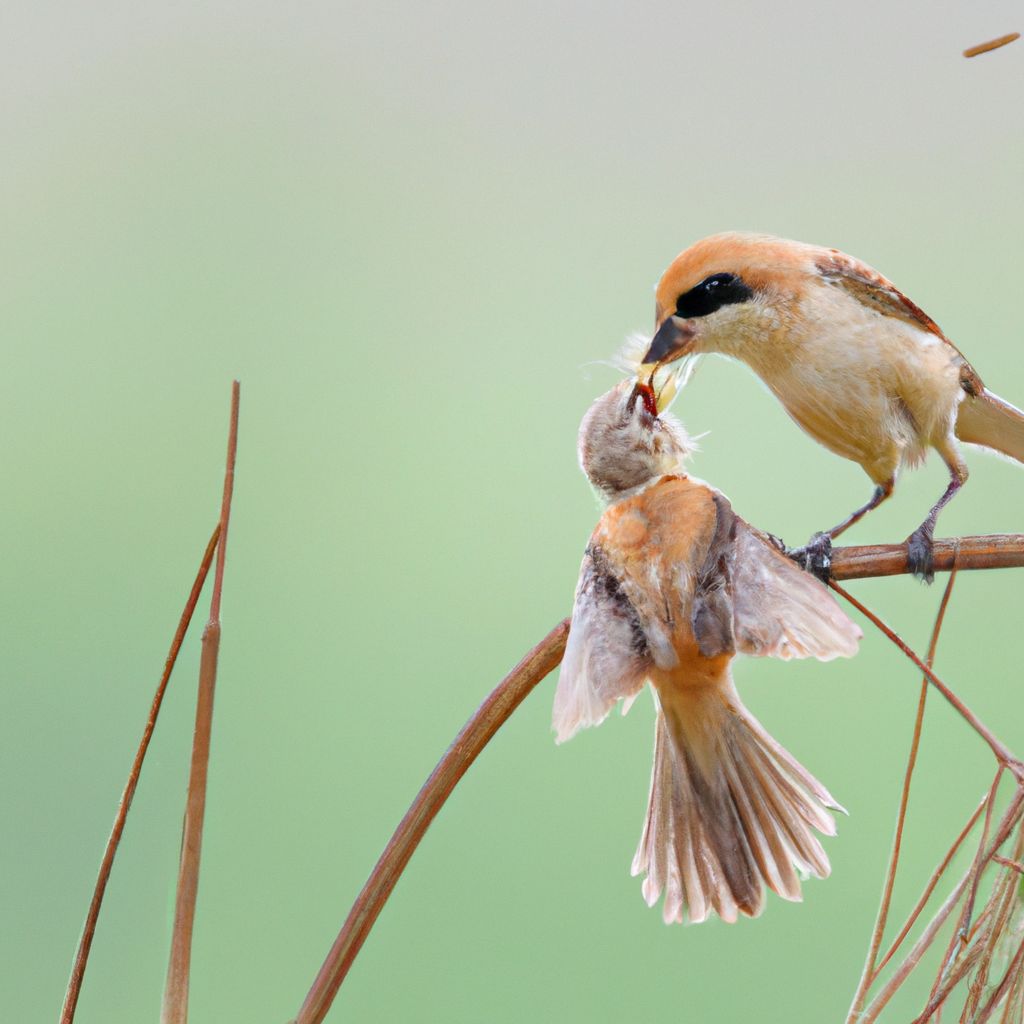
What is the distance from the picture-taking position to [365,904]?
0.44 m

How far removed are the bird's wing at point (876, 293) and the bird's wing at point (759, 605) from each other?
271 mm

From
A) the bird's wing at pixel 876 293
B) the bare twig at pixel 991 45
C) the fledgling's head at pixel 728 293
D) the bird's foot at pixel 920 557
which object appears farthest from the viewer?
the bird's wing at pixel 876 293

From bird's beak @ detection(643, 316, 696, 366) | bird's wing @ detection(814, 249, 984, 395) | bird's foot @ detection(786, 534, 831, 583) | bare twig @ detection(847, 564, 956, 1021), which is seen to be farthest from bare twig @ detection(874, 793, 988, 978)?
bird's wing @ detection(814, 249, 984, 395)

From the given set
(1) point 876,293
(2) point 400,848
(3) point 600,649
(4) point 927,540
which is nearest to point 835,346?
(1) point 876,293

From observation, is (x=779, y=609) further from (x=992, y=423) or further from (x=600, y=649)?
(x=992, y=423)

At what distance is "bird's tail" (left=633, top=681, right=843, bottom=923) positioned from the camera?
0.56 meters

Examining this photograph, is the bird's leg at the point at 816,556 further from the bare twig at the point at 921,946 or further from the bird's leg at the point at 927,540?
the bare twig at the point at 921,946

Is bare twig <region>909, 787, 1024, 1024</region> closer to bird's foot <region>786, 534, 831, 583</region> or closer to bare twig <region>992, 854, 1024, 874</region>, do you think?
bare twig <region>992, 854, 1024, 874</region>

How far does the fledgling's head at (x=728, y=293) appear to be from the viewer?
61cm

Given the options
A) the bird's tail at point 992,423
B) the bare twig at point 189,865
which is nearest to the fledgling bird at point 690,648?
the bare twig at point 189,865

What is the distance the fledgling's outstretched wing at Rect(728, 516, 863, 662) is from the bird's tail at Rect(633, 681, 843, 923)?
0.27 ft

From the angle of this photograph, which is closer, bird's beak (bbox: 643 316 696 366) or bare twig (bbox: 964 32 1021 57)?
bare twig (bbox: 964 32 1021 57)

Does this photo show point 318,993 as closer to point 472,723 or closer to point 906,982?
point 472,723

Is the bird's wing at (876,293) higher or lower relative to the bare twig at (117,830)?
higher
